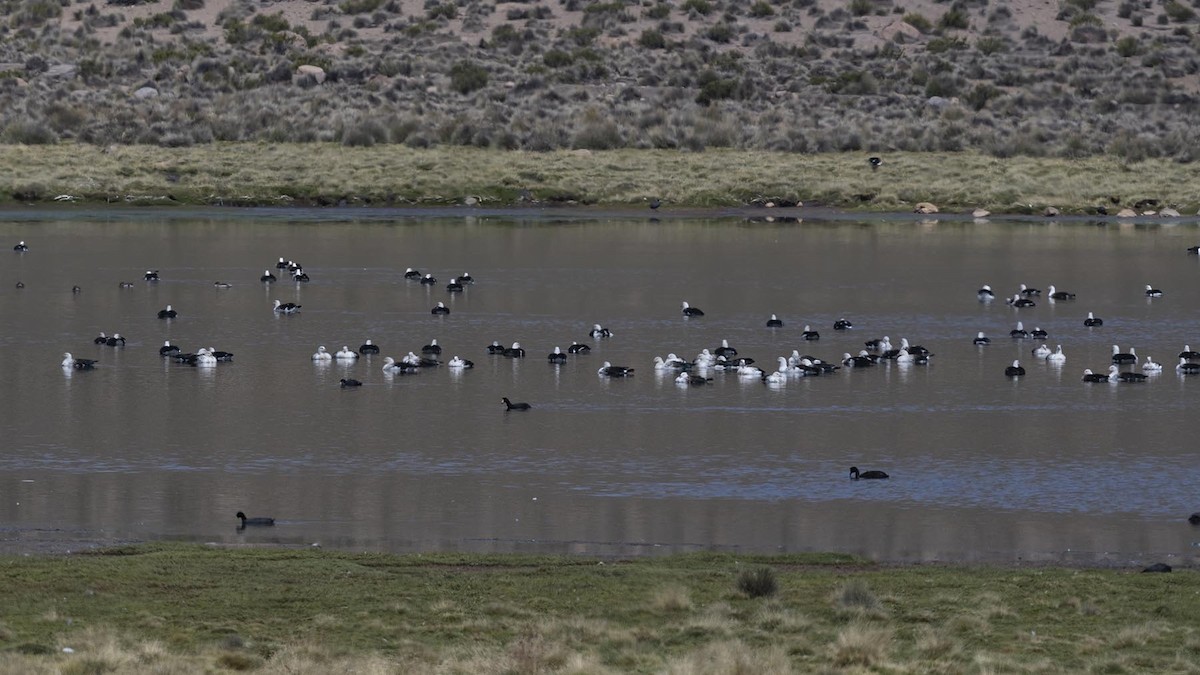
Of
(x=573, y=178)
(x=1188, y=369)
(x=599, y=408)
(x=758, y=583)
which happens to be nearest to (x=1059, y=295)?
(x=1188, y=369)

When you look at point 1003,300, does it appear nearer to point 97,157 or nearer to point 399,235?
point 399,235

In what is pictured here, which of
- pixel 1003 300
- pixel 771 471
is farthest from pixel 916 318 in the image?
pixel 771 471

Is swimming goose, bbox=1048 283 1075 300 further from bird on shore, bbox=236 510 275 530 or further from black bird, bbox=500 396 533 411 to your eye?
bird on shore, bbox=236 510 275 530

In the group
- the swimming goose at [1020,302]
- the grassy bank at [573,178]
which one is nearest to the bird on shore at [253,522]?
the swimming goose at [1020,302]

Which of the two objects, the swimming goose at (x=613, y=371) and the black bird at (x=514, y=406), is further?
the swimming goose at (x=613, y=371)

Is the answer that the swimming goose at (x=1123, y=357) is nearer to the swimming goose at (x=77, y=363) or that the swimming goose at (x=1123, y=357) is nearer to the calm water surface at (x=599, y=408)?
the calm water surface at (x=599, y=408)

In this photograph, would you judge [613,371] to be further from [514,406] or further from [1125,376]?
[1125,376]

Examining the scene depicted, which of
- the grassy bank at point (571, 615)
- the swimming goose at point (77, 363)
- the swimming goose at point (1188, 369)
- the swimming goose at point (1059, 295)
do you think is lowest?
the grassy bank at point (571, 615)

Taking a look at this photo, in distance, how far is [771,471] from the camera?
25.6 meters

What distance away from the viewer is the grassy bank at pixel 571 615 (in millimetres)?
15383

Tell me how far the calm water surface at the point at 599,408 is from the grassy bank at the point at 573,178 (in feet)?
34.1

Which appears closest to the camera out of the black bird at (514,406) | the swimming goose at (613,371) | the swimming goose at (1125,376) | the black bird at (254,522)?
the black bird at (254,522)

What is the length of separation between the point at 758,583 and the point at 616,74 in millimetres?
73961

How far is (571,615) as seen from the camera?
57.0ft
